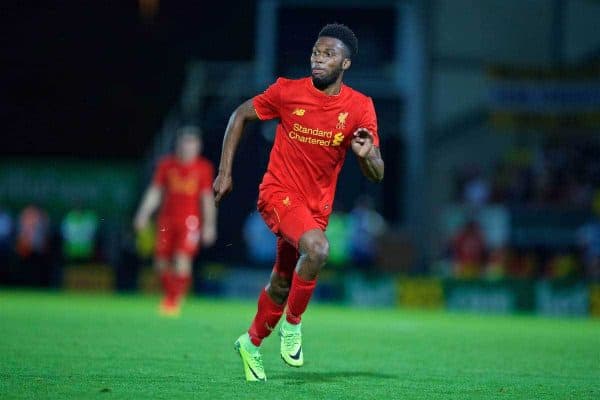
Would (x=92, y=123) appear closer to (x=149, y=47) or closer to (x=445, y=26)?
(x=149, y=47)

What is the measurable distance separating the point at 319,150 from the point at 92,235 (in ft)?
57.1

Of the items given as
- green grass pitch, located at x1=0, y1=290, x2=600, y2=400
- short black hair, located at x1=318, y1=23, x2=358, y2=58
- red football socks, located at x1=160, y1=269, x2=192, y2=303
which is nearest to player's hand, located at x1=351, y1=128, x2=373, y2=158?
short black hair, located at x1=318, y1=23, x2=358, y2=58

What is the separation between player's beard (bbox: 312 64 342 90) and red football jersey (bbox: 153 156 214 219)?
840 centimetres

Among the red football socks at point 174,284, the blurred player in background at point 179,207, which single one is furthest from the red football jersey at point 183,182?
the red football socks at point 174,284

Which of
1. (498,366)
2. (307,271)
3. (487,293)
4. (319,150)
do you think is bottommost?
(487,293)

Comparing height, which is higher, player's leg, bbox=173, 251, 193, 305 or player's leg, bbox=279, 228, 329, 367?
A: player's leg, bbox=279, 228, 329, 367

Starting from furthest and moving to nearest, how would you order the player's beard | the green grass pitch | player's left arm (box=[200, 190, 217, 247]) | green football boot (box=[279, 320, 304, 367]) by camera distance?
player's left arm (box=[200, 190, 217, 247]) < the player's beard < green football boot (box=[279, 320, 304, 367]) < the green grass pitch

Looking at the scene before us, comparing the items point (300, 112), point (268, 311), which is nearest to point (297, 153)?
point (300, 112)

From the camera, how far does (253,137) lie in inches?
1003

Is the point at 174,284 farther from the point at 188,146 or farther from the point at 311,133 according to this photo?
the point at 311,133

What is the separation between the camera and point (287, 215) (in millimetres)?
8195

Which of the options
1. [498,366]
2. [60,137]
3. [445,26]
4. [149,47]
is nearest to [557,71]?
[445,26]

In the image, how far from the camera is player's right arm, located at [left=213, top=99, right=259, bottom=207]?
318 inches

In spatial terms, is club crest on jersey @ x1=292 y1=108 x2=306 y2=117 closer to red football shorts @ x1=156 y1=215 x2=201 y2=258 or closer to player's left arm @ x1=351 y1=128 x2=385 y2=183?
player's left arm @ x1=351 y1=128 x2=385 y2=183
